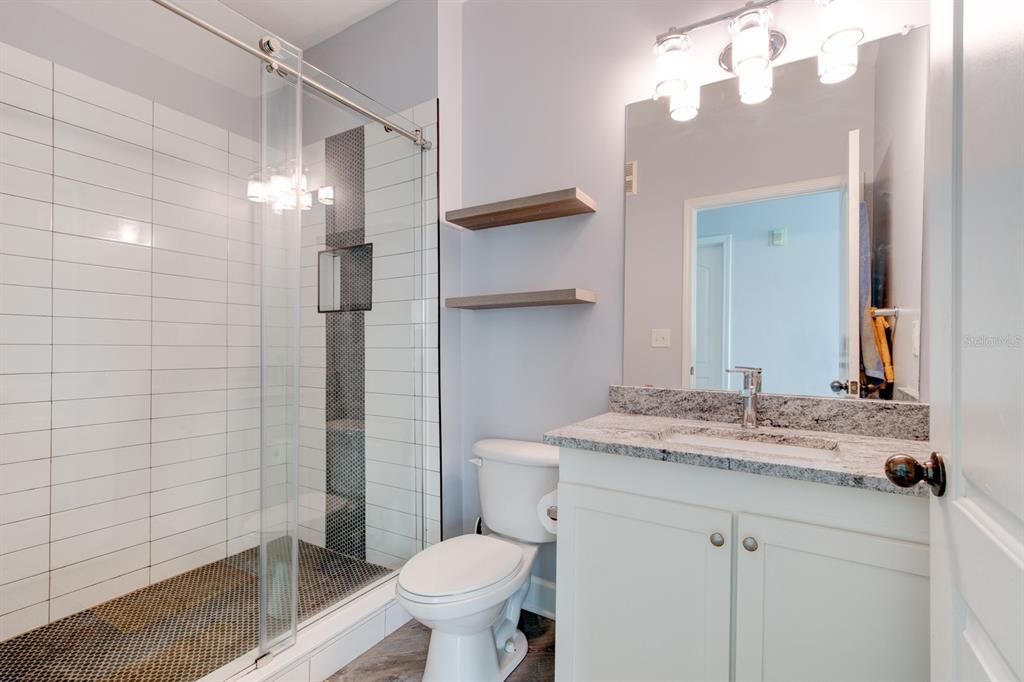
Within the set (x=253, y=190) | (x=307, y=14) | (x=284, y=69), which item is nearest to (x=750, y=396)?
(x=284, y=69)

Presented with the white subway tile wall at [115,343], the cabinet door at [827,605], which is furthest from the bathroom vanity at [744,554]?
the white subway tile wall at [115,343]

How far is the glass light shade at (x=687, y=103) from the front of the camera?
1.58 m

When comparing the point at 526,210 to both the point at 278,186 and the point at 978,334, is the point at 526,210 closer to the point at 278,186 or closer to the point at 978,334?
the point at 278,186

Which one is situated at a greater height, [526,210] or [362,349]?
[526,210]

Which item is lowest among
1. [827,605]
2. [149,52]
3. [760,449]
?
[827,605]

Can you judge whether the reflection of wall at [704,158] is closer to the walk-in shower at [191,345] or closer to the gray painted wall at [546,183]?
the gray painted wall at [546,183]

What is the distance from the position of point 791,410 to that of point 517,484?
3.07ft

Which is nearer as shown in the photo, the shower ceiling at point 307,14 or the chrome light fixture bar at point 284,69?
the chrome light fixture bar at point 284,69

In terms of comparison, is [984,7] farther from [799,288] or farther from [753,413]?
[753,413]

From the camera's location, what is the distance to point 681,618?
111cm

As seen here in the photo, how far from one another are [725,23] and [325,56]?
6.30 ft

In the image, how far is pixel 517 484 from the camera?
5.63 ft

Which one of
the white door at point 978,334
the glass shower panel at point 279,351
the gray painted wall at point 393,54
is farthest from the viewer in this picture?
the gray painted wall at point 393,54

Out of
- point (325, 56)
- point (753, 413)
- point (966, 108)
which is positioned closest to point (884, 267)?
point (753, 413)
